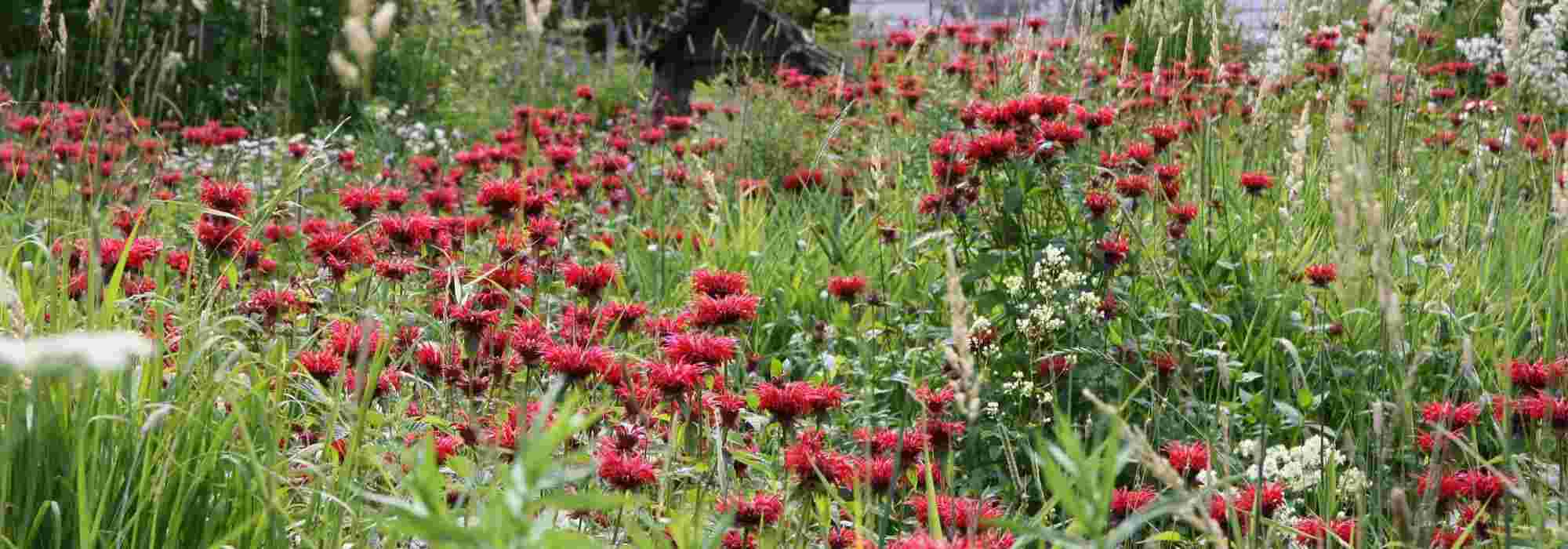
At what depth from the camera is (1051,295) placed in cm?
262

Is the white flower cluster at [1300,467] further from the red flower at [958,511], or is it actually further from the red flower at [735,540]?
the red flower at [735,540]

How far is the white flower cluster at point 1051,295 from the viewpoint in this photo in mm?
2459

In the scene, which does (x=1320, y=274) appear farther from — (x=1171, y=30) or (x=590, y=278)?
(x=590, y=278)

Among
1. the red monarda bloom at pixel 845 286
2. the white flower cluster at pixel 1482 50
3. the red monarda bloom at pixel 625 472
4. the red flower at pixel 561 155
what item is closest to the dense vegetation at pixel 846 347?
the red monarda bloom at pixel 625 472

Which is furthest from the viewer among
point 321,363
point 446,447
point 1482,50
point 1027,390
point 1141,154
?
point 1482,50

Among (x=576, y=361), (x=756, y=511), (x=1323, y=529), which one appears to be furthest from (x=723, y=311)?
(x=1323, y=529)

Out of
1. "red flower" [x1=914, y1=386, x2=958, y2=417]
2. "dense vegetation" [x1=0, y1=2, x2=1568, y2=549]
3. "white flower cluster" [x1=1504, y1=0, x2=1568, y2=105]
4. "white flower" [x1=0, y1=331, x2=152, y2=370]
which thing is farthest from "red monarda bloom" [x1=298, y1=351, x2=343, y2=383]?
"white flower cluster" [x1=1504, y1=0, x2=1568, y2=105]

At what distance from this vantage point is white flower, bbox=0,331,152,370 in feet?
2.78

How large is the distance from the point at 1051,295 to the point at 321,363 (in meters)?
1.37

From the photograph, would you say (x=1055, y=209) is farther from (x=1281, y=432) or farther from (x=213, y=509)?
(x=213, y=509)

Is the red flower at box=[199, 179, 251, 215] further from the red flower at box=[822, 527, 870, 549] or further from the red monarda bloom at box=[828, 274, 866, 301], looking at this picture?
the red flower at box=[822, 527, 870, 549]

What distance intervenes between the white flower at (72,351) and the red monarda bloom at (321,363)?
1.11 metres

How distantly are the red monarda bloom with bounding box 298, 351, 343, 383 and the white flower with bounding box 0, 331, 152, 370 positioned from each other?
3.64 feet

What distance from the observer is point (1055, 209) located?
308cm
